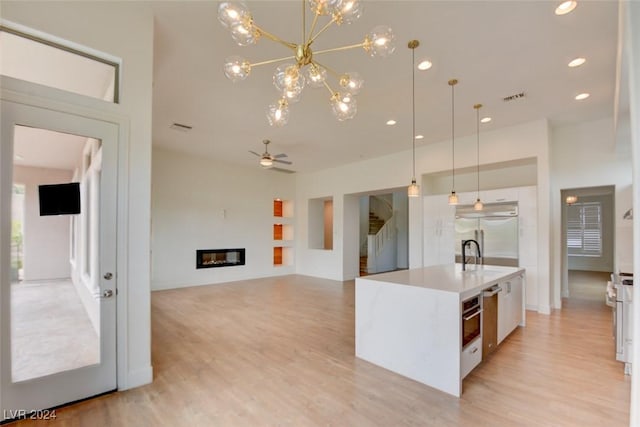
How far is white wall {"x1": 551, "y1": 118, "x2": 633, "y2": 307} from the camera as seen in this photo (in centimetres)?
511

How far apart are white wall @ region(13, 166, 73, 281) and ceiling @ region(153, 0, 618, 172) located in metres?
1.79

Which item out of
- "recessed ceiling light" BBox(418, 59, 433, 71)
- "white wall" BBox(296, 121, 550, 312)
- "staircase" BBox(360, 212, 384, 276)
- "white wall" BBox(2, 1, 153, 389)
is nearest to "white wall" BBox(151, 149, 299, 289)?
"white wall" BBox(296, 121, 550, 312)

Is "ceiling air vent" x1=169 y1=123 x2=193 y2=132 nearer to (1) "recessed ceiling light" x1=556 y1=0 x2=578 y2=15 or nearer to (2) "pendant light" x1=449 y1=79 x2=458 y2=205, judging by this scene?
(2) "pendant light" x1=449 y1=79 x2=458 y2=205

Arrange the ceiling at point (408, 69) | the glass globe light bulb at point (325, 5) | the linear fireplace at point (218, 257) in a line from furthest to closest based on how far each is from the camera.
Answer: the linear fireplace at point (218, 257) < the ceiling at point (408, 69) < the glass globe light bulb at point (325, 5)

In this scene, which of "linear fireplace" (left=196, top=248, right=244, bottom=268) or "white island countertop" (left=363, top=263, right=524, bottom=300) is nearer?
"white island countertop" (left=363, top=263, right=524, bottom=300)

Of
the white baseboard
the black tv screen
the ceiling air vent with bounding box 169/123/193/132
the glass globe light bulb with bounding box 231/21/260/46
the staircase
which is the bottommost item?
the white baseboard

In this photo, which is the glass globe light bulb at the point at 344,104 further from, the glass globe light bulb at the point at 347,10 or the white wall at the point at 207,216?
the white wall at the point at 207,216

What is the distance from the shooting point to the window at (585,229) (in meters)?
10.4

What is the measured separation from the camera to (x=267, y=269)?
30.3 ft

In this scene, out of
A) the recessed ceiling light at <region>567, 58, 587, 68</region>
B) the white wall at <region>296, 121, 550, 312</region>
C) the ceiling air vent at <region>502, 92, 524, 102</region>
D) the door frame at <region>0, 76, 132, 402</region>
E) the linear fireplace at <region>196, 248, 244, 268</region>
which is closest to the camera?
the door frame at <region>0, 76, 132, 402</region>

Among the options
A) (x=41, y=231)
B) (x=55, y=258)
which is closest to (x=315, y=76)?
(x=41, y=231)

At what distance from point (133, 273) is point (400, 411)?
2614 mm

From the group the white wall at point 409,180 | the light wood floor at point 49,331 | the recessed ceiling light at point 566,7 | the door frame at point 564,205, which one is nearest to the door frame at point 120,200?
the light wood floor at point 49,331

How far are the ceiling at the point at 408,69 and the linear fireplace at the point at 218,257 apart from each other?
325 cm
